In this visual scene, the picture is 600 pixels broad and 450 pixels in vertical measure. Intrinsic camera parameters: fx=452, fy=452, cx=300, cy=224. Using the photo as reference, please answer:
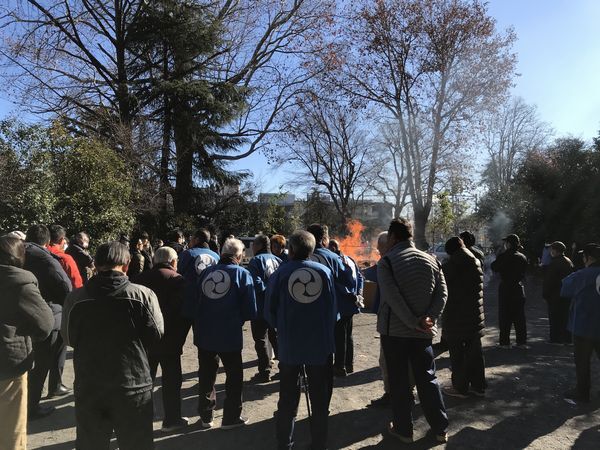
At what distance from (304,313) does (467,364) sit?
2.49 m

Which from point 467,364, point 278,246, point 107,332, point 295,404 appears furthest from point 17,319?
point 467,364

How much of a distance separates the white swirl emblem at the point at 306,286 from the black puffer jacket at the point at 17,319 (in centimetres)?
194

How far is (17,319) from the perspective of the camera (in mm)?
3291

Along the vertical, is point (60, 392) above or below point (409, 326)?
below

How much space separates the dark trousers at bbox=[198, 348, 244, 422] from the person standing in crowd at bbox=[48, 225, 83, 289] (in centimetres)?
221

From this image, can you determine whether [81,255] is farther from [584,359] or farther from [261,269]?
[584,359]

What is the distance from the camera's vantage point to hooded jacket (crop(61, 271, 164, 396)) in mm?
2955

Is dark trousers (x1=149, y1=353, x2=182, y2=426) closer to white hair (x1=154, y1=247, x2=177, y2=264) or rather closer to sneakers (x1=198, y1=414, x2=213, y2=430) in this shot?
sneakers (x1=198, y1=414, x2=213, y2=430)

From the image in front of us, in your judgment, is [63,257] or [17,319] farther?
[63,257]

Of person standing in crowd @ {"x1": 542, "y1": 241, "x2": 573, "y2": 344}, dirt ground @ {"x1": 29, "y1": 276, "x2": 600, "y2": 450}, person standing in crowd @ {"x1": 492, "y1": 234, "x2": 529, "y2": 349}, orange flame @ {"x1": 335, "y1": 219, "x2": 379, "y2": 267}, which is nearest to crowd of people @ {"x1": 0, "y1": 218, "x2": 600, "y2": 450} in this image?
dirt ground @ {"x1": 29, "y1": 276, "x2": 600, "y2": 450}

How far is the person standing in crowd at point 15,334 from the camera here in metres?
3.28

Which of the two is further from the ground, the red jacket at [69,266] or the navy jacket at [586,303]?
the red jacket at [69,266]

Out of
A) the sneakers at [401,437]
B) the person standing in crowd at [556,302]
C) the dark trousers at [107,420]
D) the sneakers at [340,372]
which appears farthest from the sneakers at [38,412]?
the person standing in crowd at [556,302]

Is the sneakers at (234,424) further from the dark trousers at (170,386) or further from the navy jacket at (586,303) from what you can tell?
the navy jacket at (586,303)
